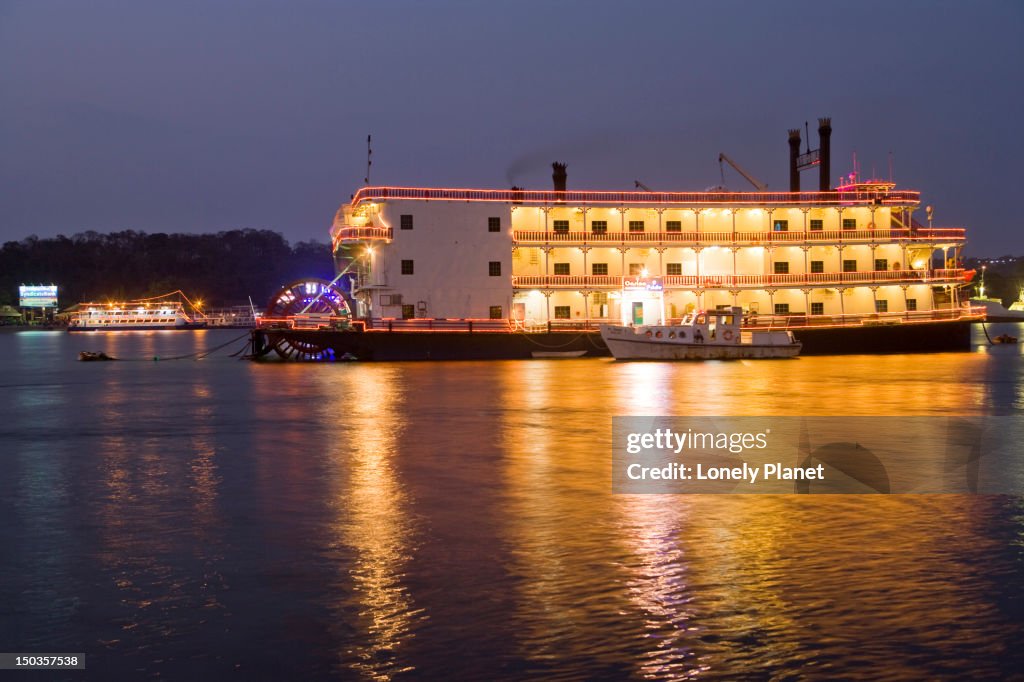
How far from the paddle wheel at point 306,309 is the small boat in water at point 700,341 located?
599 inches

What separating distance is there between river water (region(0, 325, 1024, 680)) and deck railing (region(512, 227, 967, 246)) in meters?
32.6

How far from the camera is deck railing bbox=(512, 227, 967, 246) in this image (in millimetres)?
55156

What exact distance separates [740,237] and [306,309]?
2551 centimetres

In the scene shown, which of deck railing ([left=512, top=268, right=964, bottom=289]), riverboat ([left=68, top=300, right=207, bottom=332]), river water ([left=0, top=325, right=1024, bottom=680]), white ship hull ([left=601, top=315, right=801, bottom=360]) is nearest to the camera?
river water ([left=0, top=325, right=1024, bottom=680])

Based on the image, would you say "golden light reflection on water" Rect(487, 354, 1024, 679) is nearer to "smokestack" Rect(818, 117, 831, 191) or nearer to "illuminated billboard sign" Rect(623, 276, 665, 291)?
"illuminated billboard sign" Rect(623, 276, 665, 291)

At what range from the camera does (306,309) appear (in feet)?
187

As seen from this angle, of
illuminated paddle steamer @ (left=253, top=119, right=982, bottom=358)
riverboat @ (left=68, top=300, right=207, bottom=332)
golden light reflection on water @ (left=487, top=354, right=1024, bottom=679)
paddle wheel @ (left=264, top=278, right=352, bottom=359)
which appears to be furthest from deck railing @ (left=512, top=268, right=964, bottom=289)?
riverboat @ (left=68, top=300, right=207, bottom=332)

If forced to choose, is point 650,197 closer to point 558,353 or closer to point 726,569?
point 558,353

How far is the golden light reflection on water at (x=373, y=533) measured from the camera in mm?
8781

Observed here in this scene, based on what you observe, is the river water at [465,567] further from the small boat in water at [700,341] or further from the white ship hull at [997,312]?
the white ship hull at [997,312]

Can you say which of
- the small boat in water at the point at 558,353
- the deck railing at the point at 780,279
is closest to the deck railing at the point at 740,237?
the deck railing at the point at 780,279

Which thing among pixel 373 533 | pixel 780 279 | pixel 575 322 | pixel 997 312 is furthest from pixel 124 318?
pixel 373 533

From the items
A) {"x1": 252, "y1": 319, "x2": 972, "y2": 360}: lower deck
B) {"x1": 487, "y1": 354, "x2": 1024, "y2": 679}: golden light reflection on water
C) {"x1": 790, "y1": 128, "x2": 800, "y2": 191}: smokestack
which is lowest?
{"x1": 487, "y1": 354, "x2": 1024, "y2": 679}: golden light reflection on water

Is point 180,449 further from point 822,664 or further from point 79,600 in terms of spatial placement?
point 822,664
